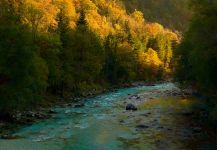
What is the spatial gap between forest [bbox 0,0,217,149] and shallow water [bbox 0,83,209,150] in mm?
1784

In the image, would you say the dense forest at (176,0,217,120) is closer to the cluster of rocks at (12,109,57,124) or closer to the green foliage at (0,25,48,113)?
the green foliage at (0,25,48,113)

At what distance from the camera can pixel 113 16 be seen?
198000mm

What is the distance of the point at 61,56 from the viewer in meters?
81.6

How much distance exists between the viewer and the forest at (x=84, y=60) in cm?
4956

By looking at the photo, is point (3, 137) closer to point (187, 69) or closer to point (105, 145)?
point (105, 145)

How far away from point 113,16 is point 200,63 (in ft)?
494

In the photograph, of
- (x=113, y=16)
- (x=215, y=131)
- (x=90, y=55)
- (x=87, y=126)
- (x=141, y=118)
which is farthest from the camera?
(x=113, y=16)

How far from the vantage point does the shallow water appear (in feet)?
129

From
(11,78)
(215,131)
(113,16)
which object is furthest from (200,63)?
(113,16)

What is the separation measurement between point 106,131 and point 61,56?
37.2m

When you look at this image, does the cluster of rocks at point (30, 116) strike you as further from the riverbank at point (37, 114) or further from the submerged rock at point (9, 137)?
the submerged rock at point (9, 137)

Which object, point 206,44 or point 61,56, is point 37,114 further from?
point 61,56

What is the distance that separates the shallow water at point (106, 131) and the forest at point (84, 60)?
178 centimetres

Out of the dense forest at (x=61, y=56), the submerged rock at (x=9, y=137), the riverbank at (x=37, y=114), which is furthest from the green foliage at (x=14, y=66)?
the submerged rock at (x=9, y=137)
